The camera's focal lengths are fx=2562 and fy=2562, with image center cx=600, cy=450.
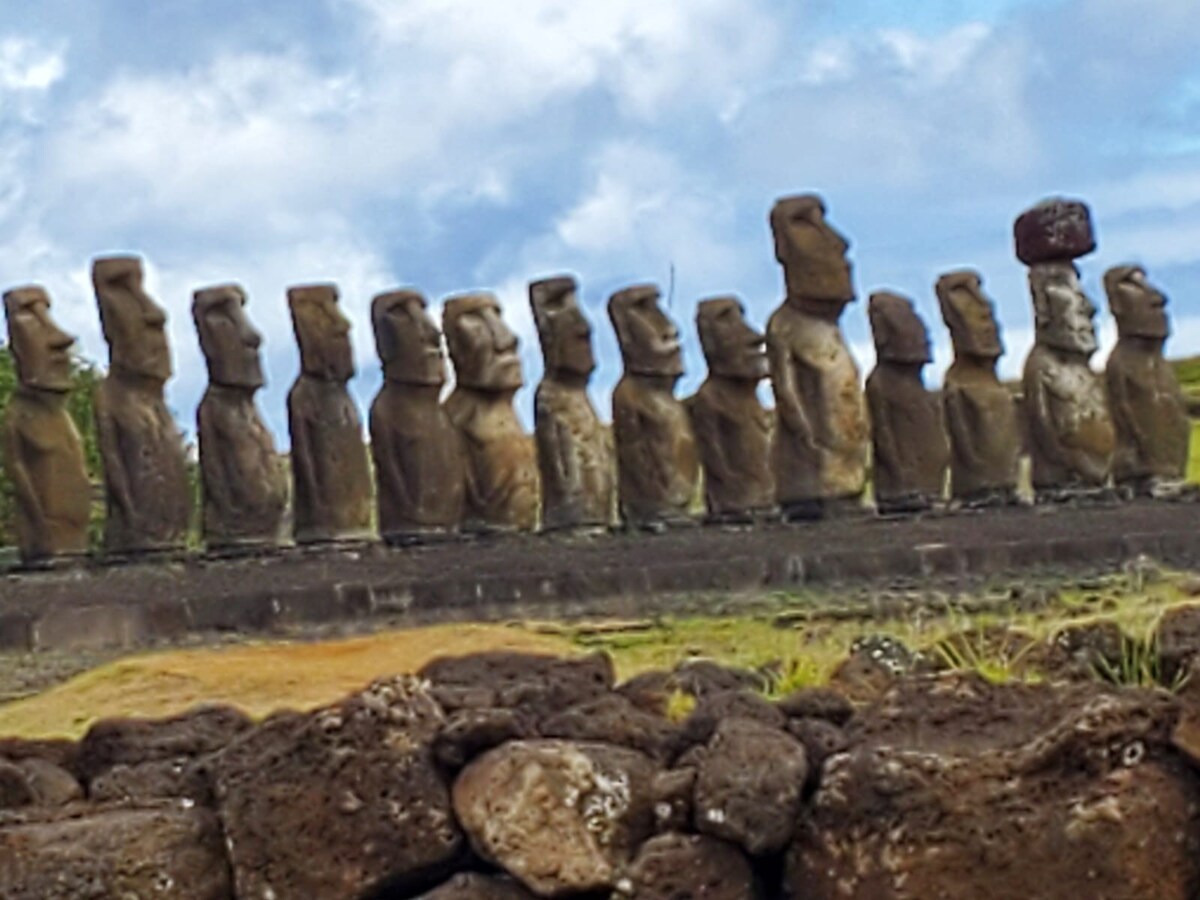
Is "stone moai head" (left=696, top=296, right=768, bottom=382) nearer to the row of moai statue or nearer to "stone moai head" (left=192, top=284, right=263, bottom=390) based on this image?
the row of moai statue

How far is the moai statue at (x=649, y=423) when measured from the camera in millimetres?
15281

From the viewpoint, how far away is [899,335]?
1563 cm

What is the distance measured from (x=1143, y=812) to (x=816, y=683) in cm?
120

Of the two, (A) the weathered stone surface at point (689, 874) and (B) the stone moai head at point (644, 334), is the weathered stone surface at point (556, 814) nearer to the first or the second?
(A) the weathered stone surface at point (689, 874)

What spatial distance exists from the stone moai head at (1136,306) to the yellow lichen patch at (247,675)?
6.03 metres

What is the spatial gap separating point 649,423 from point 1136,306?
11.2 ft

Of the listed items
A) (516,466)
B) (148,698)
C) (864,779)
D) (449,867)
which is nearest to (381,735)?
(449,867)

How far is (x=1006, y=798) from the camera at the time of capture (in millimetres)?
4730

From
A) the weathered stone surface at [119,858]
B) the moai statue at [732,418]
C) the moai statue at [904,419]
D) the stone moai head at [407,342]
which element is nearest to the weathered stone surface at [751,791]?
the weathered stone surface at [119,858]

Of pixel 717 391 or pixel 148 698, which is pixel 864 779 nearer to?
pixel 148 698

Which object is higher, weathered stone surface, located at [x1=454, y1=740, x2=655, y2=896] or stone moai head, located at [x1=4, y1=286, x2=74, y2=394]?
stone moai head, located at [x1=4, y1=286, x2=74, y2=394]

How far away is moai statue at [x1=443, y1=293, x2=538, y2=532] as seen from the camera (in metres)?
14.8

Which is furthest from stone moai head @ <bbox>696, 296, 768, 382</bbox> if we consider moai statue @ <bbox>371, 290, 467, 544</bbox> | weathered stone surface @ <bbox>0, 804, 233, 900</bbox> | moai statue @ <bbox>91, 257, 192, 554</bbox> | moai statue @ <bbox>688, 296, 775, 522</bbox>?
weathered stone surface @ <bbox>0, 804, 233, 900</bbox>

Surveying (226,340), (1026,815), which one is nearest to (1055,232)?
(226,340)
